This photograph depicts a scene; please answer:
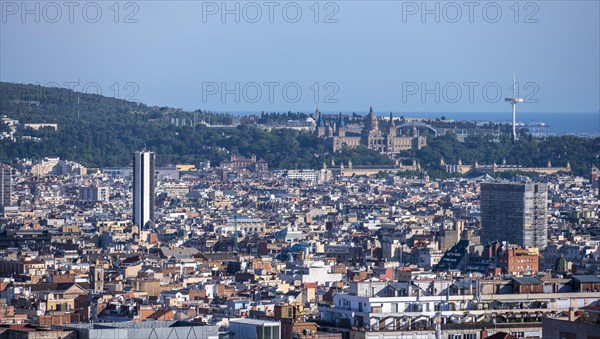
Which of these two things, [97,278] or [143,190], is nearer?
[97,278]

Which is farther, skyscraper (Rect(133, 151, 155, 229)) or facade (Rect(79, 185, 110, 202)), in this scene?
facade (Rect(79, 185, 110, 202))

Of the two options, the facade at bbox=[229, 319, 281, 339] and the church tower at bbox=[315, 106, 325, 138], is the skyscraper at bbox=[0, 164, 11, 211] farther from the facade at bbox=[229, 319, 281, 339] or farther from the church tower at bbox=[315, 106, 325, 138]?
the facade at bbox=[229, 319, 281, 339]

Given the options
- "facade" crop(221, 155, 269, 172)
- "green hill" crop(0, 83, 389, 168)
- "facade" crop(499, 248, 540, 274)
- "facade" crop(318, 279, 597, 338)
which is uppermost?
"green hill" crop(0, 83, 389, 168)

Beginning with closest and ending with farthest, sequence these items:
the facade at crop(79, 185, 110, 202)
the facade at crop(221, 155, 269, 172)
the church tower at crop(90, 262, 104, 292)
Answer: the church tower at crop(90, 262, 104, 292), the facade at crop(79, 185, 110, 202), the facade at crop(221, 155, 269, 172)

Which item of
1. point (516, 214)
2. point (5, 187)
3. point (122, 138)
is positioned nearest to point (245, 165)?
point (122, 138)

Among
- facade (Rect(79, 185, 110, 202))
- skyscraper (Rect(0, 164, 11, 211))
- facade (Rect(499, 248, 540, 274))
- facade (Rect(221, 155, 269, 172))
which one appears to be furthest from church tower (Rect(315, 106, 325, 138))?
facade (Rect(499, 248, 540, 274))

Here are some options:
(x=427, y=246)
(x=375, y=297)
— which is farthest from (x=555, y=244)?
(x=375, y=297)

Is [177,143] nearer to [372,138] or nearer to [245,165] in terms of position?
[245,165]
